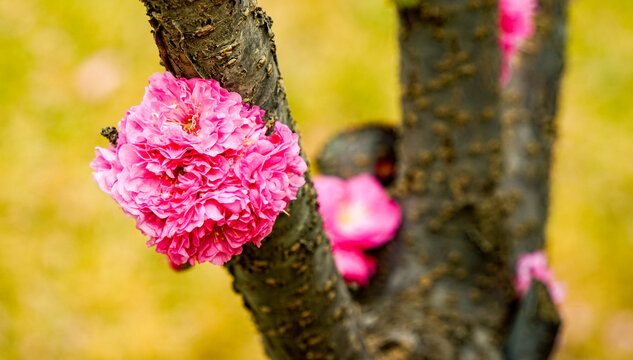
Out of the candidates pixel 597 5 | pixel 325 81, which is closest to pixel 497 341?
pixel 325 81

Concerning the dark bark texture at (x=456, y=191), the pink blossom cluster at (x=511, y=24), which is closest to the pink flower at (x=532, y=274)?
the dark bark texture at (x=456, y=191)

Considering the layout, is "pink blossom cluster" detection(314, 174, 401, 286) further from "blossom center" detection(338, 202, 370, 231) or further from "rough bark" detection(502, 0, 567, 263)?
"rough bark" detection(502, 0, 567, 263)

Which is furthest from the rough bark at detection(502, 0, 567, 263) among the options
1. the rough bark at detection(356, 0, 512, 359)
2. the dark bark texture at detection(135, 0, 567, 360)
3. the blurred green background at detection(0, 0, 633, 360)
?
the blurred green background at detection(0, 0, 633, 360)

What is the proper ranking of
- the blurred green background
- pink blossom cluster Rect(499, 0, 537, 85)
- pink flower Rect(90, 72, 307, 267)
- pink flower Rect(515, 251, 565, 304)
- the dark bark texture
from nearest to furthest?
pink flower Rect(90, 72, 307, 267) → the dark bark texture → pink blossom cluster Rect(499, 0, 537, 85) → pink flower Rect(515, 251, 565, 304) → the blurred green background

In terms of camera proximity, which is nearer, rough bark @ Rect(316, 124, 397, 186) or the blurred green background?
rough bark @ Rect(316, 124, 397, 186)

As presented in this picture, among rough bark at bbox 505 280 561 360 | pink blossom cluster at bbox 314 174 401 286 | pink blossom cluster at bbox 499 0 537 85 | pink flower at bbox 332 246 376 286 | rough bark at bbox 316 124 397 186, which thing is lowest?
rough bark at bbox 505 280 561 360

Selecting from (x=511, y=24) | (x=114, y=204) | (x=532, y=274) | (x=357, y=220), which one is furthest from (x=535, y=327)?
(x=114, y=204)

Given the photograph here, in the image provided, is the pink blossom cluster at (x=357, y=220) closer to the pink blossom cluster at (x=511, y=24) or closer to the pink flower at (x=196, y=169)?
the pink blossom cluster at (x=511, y=24)
